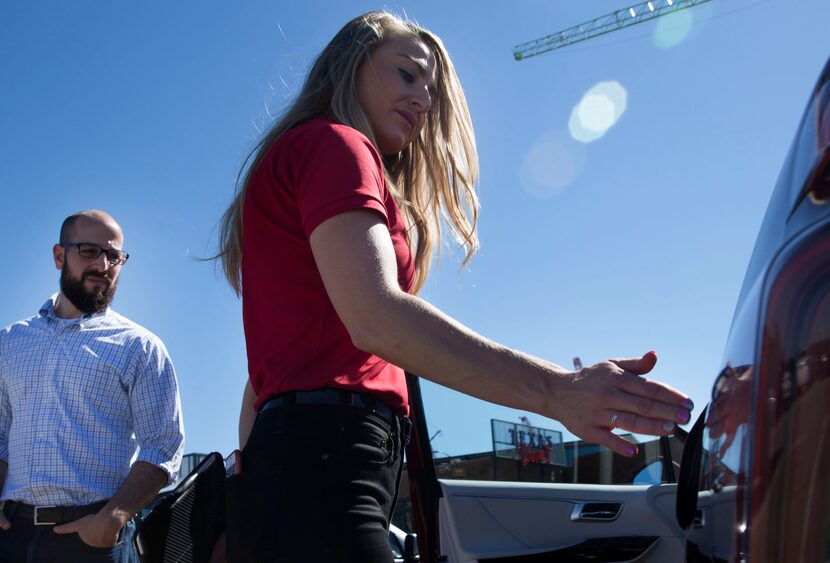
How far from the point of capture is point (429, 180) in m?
2.23

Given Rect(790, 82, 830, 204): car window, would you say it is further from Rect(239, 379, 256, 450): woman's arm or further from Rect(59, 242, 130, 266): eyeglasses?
Rect(59, 242, 130, 266): eyeglasses

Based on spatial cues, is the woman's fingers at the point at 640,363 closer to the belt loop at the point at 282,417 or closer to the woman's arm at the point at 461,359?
the woman's arm at the point at 461,359

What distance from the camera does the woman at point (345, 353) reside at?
4.11 feet

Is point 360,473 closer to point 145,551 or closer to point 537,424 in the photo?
point 145,551

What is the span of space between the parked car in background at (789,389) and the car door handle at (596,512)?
185cm

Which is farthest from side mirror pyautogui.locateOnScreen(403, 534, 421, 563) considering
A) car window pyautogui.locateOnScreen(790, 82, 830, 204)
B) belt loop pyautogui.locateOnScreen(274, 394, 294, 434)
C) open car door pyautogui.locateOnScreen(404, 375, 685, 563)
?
car window pyautogui.locateOnScreen(790, 82, 830, 204)

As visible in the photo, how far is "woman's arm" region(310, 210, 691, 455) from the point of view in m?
1.15

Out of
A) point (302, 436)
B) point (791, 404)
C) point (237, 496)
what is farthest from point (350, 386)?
point (791, 404)

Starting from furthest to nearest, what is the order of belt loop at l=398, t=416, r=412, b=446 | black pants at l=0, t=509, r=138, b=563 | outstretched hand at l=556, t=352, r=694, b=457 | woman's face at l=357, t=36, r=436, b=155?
black pants at l=0, t=509, r=138, b=563 → woman's face at l=357, t=36, r=436, b=155 → belt loop at l=398, t=416, r=412, b=446 → outstretched hand at l=556, t=352, r=694, b=457

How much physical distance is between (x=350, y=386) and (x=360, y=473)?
16 cm

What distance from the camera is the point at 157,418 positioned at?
3348 millimetres

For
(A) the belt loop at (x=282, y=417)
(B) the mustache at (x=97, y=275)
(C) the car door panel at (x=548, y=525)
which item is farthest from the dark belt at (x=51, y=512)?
(A) the belt loop at (x=282, y=417)

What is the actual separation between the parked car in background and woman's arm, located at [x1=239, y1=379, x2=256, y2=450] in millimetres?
1206

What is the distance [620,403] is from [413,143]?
1220mm
